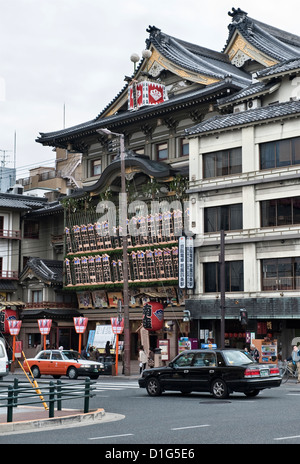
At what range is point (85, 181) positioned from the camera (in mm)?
58281

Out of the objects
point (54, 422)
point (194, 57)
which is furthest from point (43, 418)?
point (194, 57)

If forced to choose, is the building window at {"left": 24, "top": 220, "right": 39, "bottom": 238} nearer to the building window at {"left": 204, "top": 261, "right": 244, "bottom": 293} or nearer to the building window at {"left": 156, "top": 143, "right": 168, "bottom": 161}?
the building window at {"left": 156, "top": 143, "right": 168, "bottom": 161}

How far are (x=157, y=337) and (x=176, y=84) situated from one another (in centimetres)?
1834

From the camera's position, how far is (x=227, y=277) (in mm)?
43125

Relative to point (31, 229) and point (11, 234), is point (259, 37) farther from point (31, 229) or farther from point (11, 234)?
point (11, 234)

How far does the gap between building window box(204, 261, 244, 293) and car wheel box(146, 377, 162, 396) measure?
17612mm

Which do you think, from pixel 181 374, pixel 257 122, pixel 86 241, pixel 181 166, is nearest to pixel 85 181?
pixel 86 241

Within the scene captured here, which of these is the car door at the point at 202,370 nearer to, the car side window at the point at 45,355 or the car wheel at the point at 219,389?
the car wheel at the point at 219,389

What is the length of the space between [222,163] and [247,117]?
3233 mm

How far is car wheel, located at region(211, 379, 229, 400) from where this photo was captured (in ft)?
77.2

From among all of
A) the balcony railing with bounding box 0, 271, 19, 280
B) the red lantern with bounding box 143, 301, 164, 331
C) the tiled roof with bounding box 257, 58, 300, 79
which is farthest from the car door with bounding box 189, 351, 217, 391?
the balcony railing with bounding box 0, 271, 19, 280

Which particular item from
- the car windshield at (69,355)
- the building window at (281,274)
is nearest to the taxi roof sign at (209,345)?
the building window at (281,274)

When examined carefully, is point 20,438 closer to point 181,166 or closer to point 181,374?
point 181,374

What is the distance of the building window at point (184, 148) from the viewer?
5046 cm
